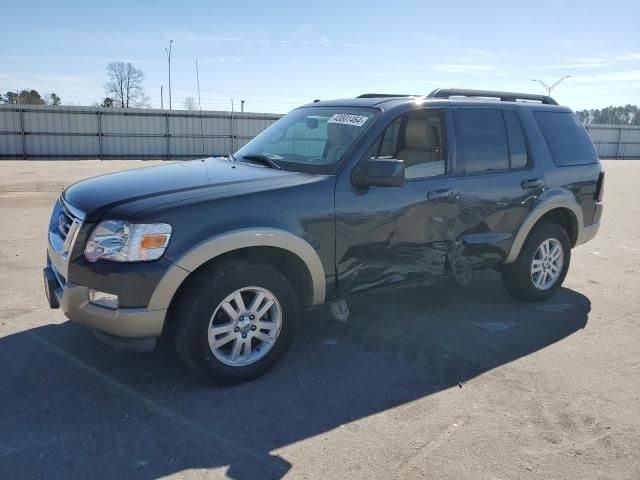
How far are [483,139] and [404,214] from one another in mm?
1209

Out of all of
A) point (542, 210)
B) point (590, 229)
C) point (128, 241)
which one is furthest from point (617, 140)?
point (128, 241)

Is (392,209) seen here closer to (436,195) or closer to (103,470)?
(436,195)

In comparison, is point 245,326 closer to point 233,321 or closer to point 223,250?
point 233,321

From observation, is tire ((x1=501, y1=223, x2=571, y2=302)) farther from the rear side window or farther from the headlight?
the headlight

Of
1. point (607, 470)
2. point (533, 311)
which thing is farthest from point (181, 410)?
point (533, 311)

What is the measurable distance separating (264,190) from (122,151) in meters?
26.4

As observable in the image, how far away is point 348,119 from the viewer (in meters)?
4.18

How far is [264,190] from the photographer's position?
135 inches

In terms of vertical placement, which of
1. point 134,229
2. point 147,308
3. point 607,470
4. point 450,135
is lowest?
point 607,470

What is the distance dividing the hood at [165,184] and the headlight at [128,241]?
146 millimetres

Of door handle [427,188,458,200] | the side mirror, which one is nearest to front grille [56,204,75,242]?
the side mirror

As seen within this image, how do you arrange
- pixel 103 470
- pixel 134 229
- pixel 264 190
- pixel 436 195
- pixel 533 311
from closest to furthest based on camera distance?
pixel 103 470, pixel 134 229, pixel 264 190, pixel 436 195, pixel 533 311

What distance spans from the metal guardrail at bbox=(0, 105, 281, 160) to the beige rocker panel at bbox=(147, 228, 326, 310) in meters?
26.0

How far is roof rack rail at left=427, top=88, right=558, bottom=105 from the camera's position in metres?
4.65
